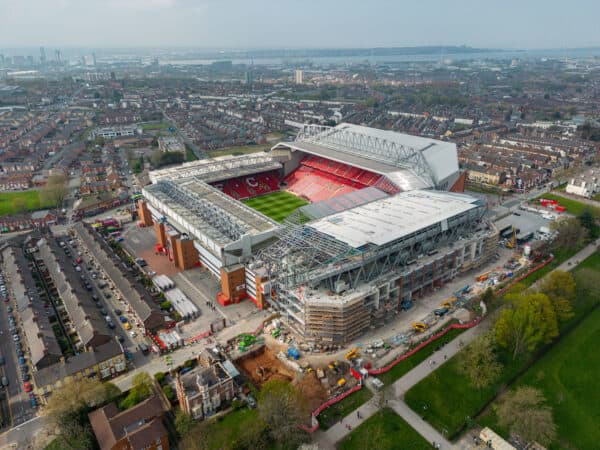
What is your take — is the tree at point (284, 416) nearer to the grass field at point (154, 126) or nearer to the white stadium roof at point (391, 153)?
the white stadium roof at point (391, 153)

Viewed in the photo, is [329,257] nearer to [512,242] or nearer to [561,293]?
[561,293]

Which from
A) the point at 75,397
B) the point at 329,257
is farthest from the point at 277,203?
the point at 75,397

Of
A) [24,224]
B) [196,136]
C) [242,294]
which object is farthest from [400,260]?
[196,136]

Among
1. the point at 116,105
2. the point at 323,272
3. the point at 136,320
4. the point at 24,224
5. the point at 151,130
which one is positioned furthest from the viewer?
the point at 116,105

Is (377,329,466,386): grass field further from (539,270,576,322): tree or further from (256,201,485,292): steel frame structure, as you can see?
(539,270,576,322): tree

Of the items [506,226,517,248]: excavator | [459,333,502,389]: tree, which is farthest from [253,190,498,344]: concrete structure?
[459,333,502,389]: tree

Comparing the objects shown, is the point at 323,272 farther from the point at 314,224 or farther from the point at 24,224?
the point at 24,224

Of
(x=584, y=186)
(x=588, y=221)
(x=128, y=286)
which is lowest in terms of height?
(x=128, y=286)
